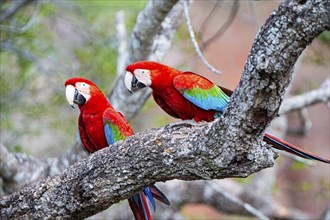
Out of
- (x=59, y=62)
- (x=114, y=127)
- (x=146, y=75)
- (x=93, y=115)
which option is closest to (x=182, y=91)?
(x=146, y=75)

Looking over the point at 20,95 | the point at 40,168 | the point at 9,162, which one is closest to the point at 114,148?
the point at 9,162

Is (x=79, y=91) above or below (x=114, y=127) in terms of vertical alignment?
above

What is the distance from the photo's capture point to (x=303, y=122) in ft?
18.1

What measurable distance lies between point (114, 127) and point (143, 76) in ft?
0.97

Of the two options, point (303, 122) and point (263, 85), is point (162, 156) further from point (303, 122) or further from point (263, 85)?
point (303, 122)

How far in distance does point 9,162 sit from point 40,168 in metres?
0.40

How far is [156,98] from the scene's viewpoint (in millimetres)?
3279

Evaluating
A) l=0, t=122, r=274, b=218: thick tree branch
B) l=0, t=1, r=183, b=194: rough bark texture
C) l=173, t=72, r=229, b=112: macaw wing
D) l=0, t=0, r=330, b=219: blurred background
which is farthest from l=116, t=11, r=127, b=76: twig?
l=0, t=122, r=274, b=218: thick tree branch

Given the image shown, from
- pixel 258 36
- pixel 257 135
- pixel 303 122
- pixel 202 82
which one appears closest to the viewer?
pixel 258 36

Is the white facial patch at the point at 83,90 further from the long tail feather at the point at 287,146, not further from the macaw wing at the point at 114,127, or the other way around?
the long tail feather at the point at 287,146

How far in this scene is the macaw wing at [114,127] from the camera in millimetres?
3254

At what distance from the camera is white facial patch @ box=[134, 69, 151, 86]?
3.18 metres

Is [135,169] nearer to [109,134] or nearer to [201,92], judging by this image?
[201,92]

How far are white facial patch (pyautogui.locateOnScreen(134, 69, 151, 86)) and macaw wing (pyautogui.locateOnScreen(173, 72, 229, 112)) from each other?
5.6 inches
